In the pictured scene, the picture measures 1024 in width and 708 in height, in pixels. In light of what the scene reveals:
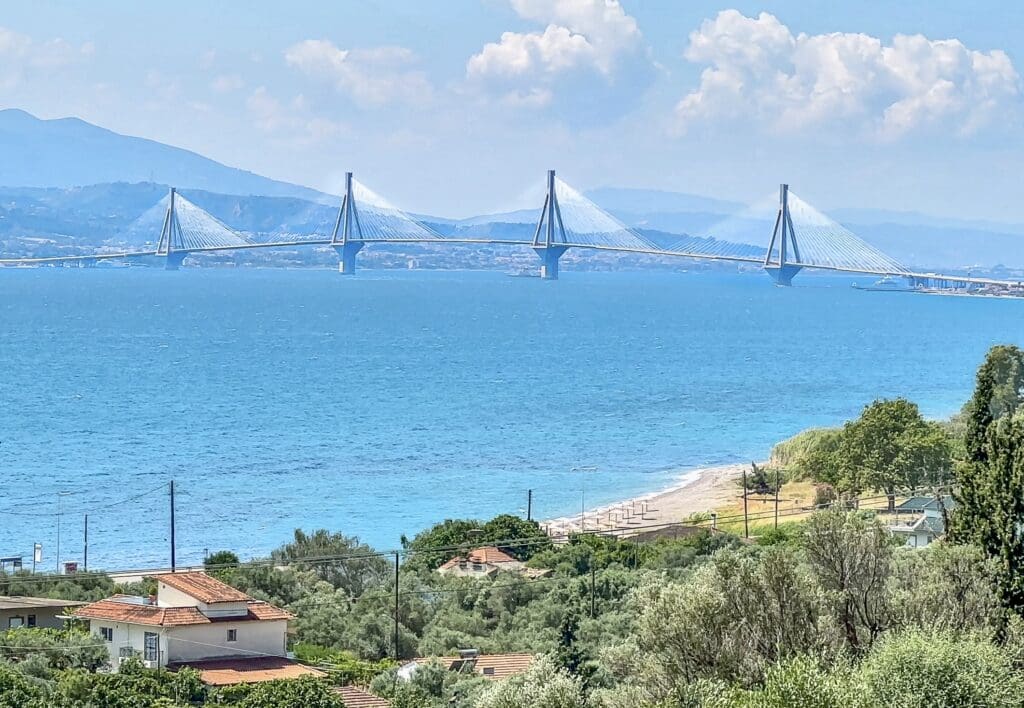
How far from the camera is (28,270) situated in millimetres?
146375

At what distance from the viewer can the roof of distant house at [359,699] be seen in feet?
38.5

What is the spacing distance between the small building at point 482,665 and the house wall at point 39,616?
3387 millimetres

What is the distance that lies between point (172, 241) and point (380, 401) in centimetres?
6876

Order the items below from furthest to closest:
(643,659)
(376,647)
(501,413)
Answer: (501,413) < (376,647) < (643,659)

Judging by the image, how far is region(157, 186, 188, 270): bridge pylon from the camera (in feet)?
324

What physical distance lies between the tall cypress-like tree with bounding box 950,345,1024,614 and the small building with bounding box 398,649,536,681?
3.56 meters

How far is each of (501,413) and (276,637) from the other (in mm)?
27381

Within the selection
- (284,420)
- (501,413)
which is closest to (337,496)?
(284,420)

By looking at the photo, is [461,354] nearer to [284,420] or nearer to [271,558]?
[284,420]

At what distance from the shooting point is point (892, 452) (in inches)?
933

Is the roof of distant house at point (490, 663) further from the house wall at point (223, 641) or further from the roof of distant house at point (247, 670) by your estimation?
the house wall at point (223, 641)

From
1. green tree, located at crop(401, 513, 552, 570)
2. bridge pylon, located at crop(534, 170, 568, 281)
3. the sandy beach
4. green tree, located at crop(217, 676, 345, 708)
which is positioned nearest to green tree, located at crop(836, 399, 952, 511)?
the sandy beach

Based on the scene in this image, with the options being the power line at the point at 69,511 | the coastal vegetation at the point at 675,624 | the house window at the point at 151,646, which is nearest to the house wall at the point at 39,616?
the coastal vegetation at the point at 675,624

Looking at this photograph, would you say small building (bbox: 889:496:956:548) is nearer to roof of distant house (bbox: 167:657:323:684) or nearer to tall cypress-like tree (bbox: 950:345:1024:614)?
tall cypress-like tree (bbox: 950:345:1024:614)
